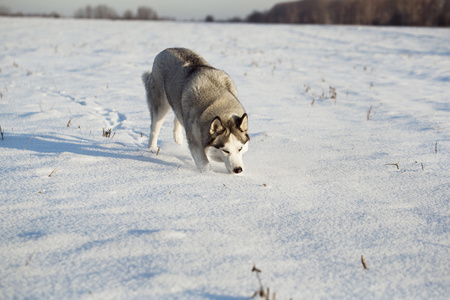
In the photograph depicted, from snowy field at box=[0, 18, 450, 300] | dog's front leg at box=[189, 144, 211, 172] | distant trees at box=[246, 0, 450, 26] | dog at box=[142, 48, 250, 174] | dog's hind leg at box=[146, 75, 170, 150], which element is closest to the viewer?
snowy field at box=[0, 18, 450, 300]

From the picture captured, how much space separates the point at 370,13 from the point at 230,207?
61.7 meters

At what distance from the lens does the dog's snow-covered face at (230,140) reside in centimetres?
368

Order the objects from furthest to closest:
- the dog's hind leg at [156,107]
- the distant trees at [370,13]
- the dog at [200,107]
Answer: the distant trees at [370,13] < the dog's hind leg at [156,107] < the dog at [200,107]

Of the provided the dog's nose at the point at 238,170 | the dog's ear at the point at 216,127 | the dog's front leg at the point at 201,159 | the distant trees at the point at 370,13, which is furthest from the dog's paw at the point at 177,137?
the distant trees at the point at 370,13

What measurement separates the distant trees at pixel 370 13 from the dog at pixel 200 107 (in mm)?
45318

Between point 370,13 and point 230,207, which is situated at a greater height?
point 370,13

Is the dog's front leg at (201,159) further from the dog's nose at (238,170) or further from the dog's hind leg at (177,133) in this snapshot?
the dog's hind leg at (177,133)

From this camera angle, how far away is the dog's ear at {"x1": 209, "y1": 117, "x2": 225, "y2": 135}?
363cm

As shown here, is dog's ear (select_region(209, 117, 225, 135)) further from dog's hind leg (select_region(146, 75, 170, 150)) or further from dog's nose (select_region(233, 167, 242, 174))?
dog's hind leg (select_region(146, 75, 170, 150))

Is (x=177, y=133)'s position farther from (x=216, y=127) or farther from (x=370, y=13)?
(x=370, y=13)

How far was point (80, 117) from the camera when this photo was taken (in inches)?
232

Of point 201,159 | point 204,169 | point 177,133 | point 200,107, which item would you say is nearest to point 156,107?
point 177,133

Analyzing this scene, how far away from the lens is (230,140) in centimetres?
372

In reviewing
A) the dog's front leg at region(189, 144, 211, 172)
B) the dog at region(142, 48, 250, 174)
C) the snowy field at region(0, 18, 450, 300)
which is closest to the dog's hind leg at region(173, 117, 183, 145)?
the dog at region(142, 48, 250, 174)
